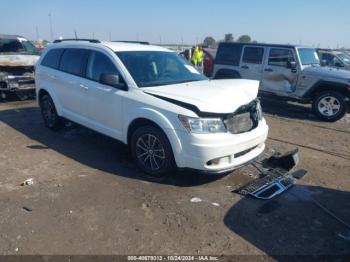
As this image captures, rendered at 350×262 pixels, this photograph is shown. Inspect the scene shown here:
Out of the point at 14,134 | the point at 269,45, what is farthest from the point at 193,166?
the point at 269,45

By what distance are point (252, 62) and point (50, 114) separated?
617 cm

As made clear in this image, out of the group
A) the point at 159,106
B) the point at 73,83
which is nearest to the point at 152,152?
the point at 159,106

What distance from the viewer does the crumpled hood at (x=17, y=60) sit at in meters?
10.1

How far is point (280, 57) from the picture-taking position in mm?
9836

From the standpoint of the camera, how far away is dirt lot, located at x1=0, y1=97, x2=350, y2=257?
11.3ft

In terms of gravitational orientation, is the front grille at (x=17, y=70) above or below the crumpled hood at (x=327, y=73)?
below

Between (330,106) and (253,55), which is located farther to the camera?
(253,55)

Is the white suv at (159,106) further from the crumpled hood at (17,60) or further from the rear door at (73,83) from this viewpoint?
the crumpled hood at (17,60)

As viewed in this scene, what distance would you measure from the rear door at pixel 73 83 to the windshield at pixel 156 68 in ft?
3.31

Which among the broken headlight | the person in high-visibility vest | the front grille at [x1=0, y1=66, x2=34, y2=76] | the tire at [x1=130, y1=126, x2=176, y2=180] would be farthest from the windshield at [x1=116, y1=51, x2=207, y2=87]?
the person in high-visibility vest

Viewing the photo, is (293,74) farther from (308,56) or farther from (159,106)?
(159,106)

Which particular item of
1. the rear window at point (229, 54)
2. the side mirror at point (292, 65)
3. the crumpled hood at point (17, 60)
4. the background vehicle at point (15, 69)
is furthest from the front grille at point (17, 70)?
the side mirror at point (292, 65)

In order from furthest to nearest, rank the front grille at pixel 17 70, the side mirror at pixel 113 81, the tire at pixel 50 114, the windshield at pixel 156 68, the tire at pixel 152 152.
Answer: the front grille at pixel 17 70
the tire at pixel 50 114
the windshield at pixel 156 68
the side mirror at pixel 113 81
the tire at pixel 152 152

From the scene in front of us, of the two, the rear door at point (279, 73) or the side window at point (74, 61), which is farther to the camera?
the rear door at point (279, 73)
